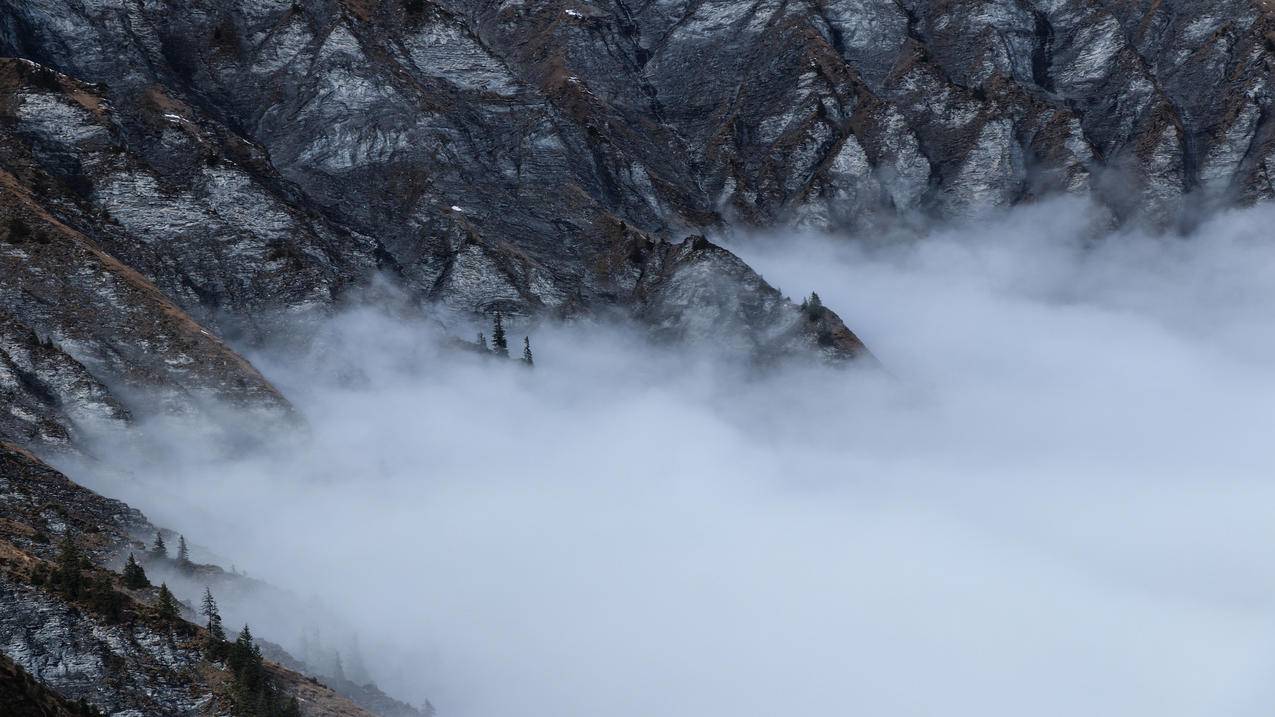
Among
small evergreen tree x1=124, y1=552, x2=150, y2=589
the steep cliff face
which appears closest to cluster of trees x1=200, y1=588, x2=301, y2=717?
the steep cliff face

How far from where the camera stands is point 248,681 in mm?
125750

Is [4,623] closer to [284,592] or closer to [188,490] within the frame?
[284,592]

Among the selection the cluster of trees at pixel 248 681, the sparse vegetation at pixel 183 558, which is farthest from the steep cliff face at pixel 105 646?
the sparse vegetation at pixel 183 558

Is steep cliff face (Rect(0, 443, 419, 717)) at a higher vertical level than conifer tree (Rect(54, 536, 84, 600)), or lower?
lower

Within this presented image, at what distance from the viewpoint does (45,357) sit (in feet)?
615

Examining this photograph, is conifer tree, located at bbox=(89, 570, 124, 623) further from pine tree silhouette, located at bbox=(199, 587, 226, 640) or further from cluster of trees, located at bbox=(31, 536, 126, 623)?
pine tree silhouette, located at bbox=(199, 587, 226, 640)

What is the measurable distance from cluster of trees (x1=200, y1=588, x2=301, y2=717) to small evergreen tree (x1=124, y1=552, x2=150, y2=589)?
876cm

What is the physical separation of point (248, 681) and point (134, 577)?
1862 centimetres

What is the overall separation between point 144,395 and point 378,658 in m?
46.3

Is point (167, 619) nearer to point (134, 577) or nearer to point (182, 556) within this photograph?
point (134, 577)

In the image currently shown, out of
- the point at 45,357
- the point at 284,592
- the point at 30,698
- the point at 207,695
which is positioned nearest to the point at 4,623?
the point at 207,695

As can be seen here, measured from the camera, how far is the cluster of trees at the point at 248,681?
123m

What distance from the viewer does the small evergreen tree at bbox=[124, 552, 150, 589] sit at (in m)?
136

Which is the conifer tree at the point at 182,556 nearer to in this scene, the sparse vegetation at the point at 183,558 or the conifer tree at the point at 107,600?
the sparse vegetation at the point at 183,558
